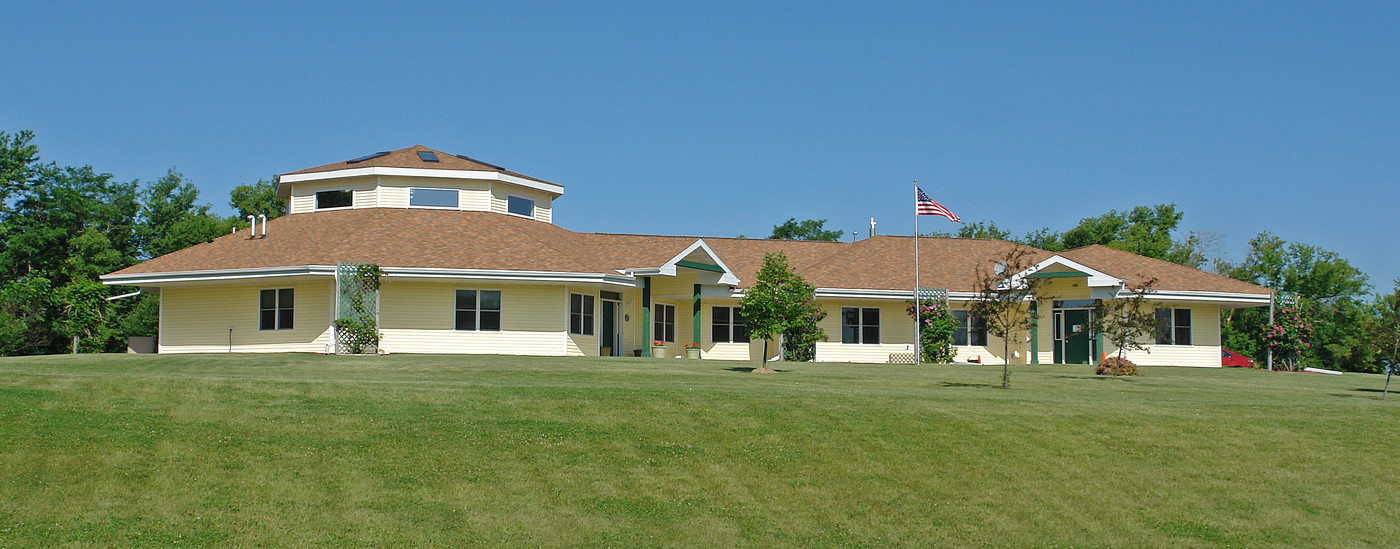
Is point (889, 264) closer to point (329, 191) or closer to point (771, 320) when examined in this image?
point (771, 320)

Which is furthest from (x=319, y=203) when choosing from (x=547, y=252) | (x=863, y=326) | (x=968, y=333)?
(x=968, y=333)

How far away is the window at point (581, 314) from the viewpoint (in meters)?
30.9

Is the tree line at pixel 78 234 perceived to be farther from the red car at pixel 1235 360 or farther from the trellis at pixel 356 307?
the red car at pixel 1235 360

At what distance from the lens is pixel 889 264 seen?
38125mm

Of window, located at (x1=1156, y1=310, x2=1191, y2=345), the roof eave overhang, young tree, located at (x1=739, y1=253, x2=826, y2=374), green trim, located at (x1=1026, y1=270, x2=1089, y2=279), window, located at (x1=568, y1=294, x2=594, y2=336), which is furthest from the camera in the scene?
window, located at (x1=1156, y1=310, x2=1191, y2=345)

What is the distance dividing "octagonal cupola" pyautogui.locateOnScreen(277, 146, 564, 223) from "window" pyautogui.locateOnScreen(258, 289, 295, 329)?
5.60m

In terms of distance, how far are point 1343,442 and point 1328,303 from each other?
50.7 m

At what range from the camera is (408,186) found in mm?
35062

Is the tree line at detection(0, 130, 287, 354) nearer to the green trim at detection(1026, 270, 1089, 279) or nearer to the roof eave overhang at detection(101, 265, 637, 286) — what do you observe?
the roof eave overhang at detection(101, 265, 637, 286)

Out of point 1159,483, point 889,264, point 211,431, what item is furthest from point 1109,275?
point 211,431

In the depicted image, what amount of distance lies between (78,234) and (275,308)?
28.6 meters

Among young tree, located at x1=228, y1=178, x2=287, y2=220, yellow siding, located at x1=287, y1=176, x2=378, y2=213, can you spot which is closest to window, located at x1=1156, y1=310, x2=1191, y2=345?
yellow siding, located at x1=287, y1=176, x2=378, y2=213

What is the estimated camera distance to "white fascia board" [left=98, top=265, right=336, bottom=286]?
28375mm

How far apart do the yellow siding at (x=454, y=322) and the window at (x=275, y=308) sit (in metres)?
2.70
